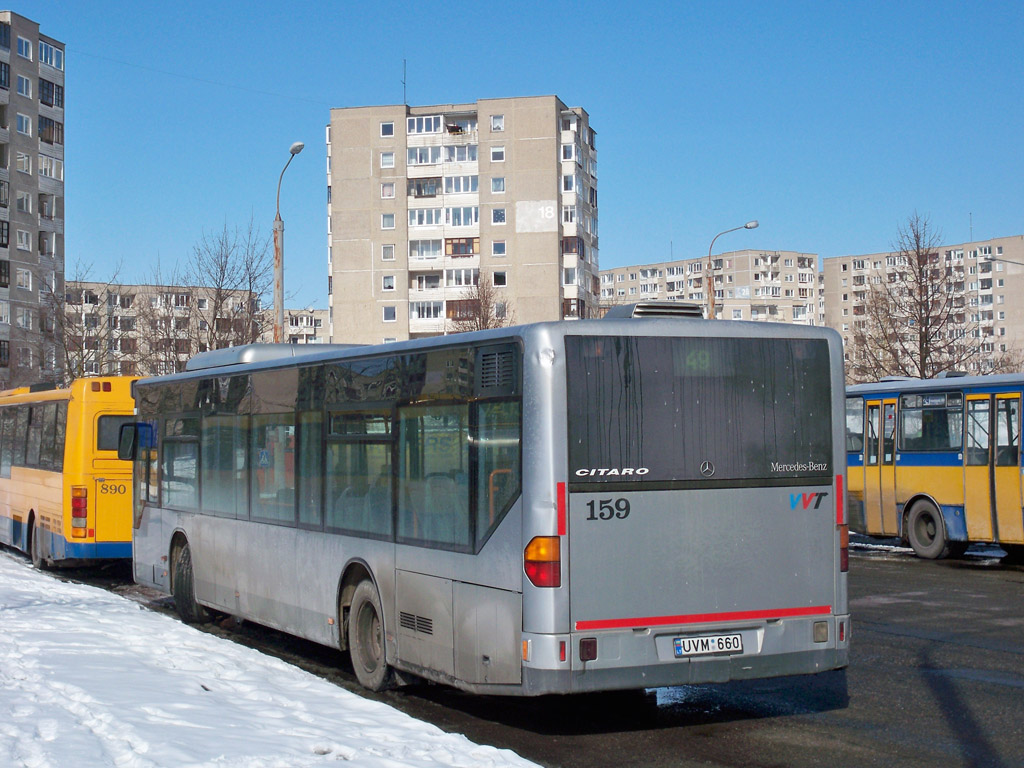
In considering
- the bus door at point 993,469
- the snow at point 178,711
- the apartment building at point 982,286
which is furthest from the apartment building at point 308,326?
the snow at point 178,711

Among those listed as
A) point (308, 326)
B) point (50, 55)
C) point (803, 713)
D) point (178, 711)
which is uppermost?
point (50, 55)

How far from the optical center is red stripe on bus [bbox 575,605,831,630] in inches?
295

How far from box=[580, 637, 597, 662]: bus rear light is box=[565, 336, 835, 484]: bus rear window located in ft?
3.10

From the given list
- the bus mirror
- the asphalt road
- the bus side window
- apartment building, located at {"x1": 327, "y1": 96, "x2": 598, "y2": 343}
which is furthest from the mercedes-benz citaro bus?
apartment building, located at {"x1": 327, "y1": 96, "x2": 598, "y2": 343}

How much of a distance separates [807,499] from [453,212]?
87204 mm

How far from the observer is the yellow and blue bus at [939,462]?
18.5 metres

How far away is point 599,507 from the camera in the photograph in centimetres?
753

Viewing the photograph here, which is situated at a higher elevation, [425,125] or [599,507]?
[425,125]

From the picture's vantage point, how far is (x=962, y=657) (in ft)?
34.9

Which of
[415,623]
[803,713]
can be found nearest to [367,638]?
[415,623]

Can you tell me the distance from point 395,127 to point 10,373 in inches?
1380

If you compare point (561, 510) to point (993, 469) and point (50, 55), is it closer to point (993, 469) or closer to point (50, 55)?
point (993, 469)

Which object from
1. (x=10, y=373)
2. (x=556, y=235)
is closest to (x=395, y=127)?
(x=556, y=235)

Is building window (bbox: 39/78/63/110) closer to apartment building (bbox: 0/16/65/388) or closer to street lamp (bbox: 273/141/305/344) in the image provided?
apartment building (bbox: 0/16/65/388)
